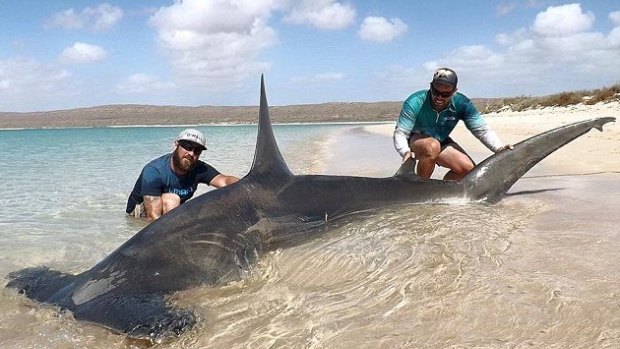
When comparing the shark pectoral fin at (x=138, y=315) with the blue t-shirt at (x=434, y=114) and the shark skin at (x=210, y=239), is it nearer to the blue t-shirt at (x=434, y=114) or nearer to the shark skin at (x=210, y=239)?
the shark skin at (x=210, y=239)

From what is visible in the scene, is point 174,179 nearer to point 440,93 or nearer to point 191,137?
point 191,137

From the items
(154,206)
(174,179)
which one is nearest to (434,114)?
(174,179)

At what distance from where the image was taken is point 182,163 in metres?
5.56

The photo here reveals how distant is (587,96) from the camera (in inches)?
1021

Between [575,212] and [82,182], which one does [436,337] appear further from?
[82,182]

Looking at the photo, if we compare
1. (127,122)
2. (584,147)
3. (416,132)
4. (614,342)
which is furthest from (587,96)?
(127,122)

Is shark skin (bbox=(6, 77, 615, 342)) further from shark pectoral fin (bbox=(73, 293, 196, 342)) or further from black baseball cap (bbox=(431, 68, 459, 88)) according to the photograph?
black baseball cap (bbox=(431, 68, 459, 88))

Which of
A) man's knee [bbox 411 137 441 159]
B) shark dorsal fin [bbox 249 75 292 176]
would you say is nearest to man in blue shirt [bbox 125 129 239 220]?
shark dorsal fin [bbox 249 75 292 176]

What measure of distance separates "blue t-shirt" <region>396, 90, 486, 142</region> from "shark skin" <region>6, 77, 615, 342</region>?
4.58ft

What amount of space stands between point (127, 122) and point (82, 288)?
12105 centimetres

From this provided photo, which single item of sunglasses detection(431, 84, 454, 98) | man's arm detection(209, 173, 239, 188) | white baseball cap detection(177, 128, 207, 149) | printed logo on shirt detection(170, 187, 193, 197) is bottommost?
printed logo on shirt detection(170, 187, 193, 197)

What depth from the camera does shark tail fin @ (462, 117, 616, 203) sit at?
17.2 feet

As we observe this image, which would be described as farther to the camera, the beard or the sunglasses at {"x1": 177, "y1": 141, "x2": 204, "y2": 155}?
the beard

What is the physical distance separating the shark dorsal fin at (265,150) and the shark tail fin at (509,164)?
80.7 inches
